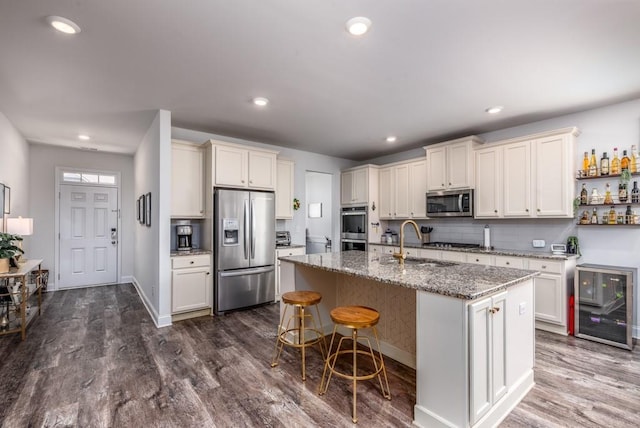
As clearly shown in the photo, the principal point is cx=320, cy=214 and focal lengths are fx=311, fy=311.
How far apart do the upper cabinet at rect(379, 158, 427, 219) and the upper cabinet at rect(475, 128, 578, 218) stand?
94 cm

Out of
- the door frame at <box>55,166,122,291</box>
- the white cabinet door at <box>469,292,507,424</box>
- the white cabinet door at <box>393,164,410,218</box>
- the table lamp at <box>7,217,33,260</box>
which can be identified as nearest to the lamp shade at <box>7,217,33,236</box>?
the table lamp at <box>7,217,33,260</box>

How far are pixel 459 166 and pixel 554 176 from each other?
1.17 m

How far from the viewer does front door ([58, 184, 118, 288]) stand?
564 cm

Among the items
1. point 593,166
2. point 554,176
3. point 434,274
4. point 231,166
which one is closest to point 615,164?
point 593,166

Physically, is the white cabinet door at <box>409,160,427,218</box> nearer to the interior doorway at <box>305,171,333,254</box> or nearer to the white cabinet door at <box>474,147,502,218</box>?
the white cabinet door at <box>474,147,502,218</box>

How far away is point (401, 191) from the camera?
550 cm

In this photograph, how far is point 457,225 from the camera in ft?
16.5

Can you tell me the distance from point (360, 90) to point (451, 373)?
8.50ft

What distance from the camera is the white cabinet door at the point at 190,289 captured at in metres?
3.88

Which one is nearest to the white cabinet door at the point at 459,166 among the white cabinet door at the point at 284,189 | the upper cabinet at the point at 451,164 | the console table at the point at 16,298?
the upper cabinet at the point at 451,164

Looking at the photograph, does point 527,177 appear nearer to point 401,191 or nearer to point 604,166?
point 604,166

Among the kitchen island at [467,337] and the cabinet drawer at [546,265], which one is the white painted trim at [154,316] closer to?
the kitchen island at [467,337]

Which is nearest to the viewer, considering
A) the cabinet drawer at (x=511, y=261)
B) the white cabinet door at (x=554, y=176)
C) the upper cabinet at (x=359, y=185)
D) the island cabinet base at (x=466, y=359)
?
the island cabinet base at (x=466, y=359)

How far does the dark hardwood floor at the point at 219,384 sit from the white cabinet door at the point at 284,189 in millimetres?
2071
